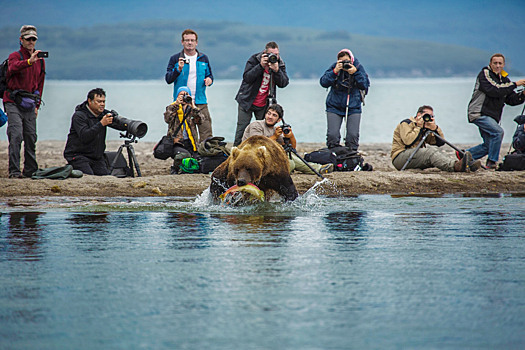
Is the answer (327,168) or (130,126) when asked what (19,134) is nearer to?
(130,126)

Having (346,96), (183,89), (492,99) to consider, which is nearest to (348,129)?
(346,96)

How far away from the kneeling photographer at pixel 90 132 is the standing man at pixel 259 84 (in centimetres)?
188

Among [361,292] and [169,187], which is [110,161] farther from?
[361,292]

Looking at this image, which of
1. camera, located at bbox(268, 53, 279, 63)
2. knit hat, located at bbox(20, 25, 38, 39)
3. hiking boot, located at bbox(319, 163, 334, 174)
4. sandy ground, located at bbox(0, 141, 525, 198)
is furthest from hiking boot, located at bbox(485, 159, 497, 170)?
knit hat, located at bbox(20, 25, 38, 39)

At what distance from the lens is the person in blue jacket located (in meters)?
13.4

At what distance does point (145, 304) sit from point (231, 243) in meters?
2.19

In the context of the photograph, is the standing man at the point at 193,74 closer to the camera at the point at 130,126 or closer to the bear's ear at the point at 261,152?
the camera at the point at 130,126

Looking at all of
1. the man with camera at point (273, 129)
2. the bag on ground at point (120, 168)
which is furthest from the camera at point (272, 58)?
the bag on ground at point (120, 168)

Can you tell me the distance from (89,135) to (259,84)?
308 centimetres

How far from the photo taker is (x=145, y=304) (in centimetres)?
521

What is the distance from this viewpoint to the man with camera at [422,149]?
13.5 meters

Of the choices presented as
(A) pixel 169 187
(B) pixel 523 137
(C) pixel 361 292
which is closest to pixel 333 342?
(C) pixel 361 292

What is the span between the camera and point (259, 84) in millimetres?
13430

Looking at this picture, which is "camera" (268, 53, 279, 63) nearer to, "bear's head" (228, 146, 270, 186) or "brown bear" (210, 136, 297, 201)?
"brown bear" (210, 136, 297, 201)
